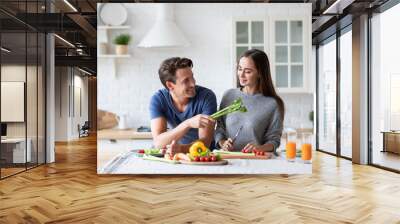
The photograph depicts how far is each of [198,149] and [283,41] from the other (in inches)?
61.7

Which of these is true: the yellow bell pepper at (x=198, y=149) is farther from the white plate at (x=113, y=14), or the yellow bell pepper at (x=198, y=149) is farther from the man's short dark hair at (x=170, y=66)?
the white plate at (x=113, y=14)

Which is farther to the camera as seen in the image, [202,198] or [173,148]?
[173,148]

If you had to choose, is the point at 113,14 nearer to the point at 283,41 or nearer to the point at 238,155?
the point at 283,41

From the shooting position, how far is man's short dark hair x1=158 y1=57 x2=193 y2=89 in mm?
4910

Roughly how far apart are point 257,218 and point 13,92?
3.77 m

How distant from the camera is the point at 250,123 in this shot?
15.9ft

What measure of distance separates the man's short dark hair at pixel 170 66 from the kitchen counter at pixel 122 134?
0.61m

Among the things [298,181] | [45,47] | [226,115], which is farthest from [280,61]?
[45,47]

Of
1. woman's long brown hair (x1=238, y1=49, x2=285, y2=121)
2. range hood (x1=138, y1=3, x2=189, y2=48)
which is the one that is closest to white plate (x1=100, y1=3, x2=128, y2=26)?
range hood (x1=138, y1=3, x2=189, y2=48)

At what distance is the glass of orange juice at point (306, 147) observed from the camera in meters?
5.00

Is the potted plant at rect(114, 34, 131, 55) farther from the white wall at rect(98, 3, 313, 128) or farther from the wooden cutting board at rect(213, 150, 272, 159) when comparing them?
the wooden cutting board at rect(213, 150, 272, 159)

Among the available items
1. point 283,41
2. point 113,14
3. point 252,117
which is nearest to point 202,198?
point 252,117

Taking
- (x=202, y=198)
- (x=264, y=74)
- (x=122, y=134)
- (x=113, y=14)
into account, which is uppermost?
(x=113, y=14)

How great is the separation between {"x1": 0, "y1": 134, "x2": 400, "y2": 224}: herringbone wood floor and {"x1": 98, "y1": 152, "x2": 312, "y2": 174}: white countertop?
152 millimetres
